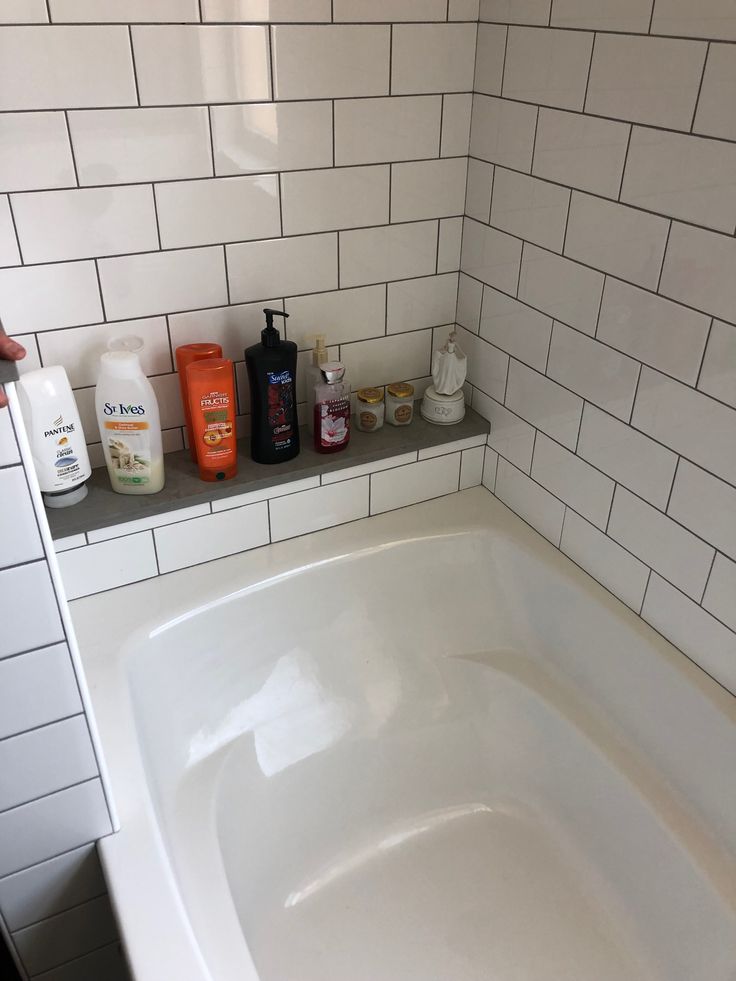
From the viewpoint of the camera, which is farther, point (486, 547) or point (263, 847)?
point (486, 547)

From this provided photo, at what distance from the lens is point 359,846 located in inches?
57.2

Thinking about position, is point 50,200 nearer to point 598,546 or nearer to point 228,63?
point 228,63

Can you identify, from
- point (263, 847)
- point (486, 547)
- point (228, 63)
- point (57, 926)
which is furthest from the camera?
point (486, 547)

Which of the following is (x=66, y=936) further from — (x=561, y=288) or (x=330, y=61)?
(x=330, y=61)

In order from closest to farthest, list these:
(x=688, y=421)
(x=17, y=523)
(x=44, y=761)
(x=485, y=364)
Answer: (x=17, y=523) → (x=44, y=761) → (x=688, y=421) → (x=485, y=364)

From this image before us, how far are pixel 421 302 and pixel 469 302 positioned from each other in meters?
0.10

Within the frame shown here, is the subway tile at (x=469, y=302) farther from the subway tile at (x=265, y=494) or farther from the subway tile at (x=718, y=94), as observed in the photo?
the subway tile at (x=718, y=94)

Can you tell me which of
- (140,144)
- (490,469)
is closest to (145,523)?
(140,144)

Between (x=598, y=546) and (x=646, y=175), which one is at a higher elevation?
(x=646, y=175)

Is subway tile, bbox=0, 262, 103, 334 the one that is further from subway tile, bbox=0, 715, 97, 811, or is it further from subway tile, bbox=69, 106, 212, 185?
subway tile, bbox=0, 715, 97, 811

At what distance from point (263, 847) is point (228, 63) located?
1.30 m

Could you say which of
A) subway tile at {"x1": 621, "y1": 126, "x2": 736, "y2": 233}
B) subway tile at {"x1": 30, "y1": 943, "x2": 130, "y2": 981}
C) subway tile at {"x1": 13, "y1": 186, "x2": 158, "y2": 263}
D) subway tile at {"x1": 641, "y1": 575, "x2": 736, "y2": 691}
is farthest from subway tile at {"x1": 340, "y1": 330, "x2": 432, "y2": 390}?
subway tile at {"x1": 30, "y1": 943, "x2": 130, "y2": 981}

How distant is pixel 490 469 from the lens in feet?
5.49

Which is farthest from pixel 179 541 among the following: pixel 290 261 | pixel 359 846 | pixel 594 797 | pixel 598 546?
pixel 594 797
